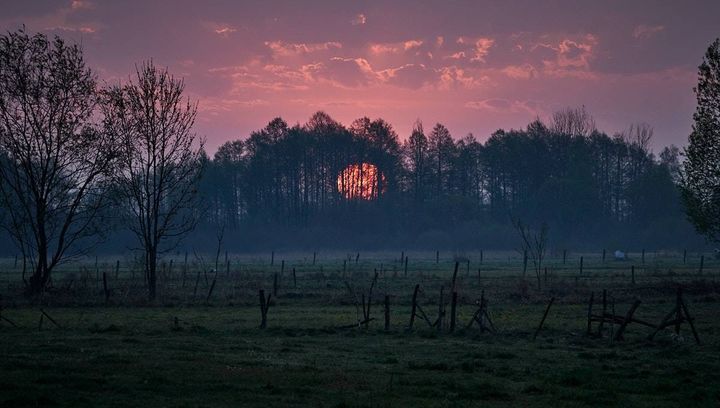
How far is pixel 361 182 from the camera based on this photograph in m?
128

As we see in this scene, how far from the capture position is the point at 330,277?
55594 millimetres

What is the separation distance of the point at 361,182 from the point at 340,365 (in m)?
109

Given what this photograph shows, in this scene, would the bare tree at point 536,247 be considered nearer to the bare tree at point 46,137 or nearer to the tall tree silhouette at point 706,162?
the tall tree silhouette at point 706,162

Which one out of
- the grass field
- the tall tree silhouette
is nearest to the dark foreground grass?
the grass field

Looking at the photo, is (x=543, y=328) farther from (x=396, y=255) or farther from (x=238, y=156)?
(x=238, y=156)

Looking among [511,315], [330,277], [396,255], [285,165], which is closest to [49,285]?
[330,277]

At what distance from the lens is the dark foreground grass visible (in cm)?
1523

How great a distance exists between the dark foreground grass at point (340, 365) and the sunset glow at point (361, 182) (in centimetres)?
9524

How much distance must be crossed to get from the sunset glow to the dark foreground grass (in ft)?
312

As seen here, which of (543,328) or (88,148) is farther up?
(88,148)

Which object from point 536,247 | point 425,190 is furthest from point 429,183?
point 536,247

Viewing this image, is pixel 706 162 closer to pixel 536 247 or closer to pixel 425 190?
pixel 536 247

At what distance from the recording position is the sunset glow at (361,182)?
414ft

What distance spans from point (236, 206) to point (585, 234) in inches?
2385
